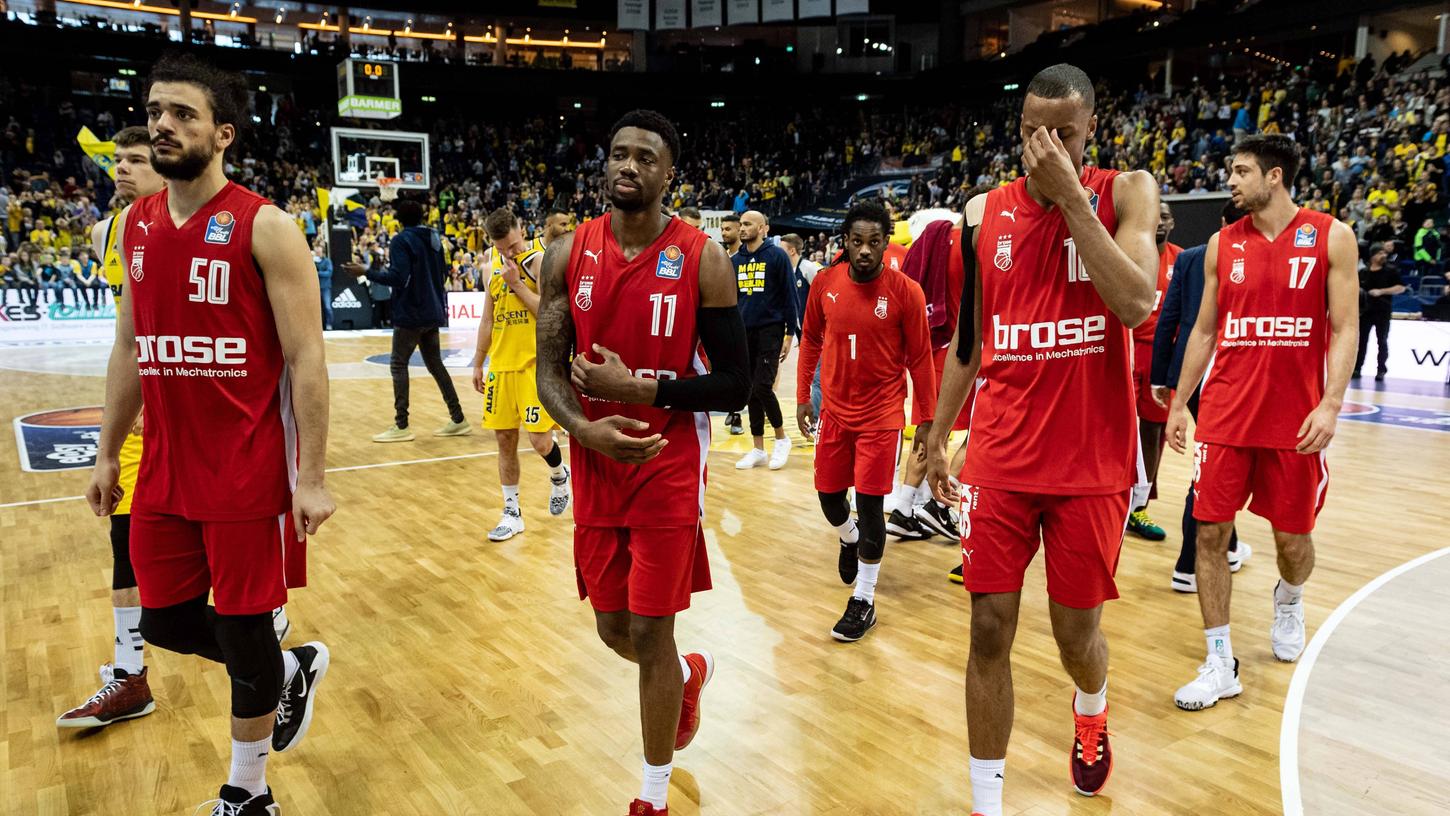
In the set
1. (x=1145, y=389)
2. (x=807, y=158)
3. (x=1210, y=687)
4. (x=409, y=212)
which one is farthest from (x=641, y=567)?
(x=807, y=158)

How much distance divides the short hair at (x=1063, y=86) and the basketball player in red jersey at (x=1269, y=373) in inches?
64.2

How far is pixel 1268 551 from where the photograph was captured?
5848 mm

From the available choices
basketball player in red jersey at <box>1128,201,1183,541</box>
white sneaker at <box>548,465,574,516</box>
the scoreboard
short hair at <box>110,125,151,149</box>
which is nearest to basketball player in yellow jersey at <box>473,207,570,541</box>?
white sneaker at <box>548,465,574,516</box>

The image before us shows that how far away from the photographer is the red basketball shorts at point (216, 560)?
2.64m

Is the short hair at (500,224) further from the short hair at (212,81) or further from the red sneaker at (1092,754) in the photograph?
the red sneaker at (1092,754)

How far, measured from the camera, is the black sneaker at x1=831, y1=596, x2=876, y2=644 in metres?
4.43

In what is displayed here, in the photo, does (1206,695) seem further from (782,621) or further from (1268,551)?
(1268,551)

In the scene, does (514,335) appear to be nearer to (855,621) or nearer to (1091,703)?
(855,621)

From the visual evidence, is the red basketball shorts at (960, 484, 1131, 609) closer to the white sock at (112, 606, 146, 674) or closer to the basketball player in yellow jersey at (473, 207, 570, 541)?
the white sock at (112, 606, 146, 674)

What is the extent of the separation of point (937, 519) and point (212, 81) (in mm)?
4805

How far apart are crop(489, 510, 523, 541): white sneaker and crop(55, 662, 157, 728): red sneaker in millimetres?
2511

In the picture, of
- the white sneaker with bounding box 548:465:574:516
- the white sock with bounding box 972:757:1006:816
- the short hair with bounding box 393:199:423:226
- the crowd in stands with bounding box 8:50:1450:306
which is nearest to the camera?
the white sock with bounding box 972:757:1006:816

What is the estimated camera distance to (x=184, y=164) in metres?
2.57

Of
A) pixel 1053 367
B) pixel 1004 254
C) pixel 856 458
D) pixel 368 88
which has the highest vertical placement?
pixel 368 88
